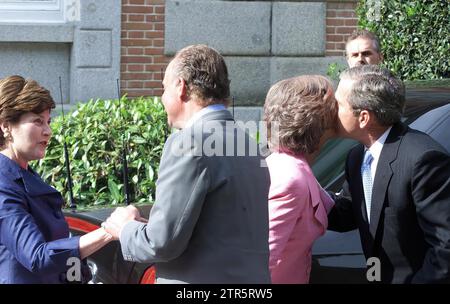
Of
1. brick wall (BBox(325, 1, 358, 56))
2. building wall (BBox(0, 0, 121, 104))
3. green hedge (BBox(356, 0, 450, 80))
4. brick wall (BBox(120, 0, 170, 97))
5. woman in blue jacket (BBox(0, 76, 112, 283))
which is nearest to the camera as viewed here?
woman in blue jacket (BBox(0, 76, 112, 283))

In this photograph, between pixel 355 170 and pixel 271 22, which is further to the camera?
pixel 271 22

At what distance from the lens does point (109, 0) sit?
9781mm

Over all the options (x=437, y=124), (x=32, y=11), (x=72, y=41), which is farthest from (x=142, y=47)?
(x=437, y=124)

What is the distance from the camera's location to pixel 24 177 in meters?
3.46

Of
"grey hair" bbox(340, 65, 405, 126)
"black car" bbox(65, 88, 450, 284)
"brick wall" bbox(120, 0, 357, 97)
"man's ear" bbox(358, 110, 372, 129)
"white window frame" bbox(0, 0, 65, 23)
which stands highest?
"white window frame" bbox(0, 0, 65, 23)

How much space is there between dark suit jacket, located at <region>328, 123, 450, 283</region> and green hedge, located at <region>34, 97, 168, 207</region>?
9.69 feet

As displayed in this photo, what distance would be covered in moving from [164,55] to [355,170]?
6645mm

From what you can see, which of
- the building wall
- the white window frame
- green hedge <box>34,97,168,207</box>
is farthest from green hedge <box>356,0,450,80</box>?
the white window frame

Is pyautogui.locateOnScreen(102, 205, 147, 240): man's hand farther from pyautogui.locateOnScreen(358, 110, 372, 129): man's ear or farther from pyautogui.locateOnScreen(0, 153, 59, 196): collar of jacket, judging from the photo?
pyautogui.locateOnScreen(358, 110, 372, 129): man's ear

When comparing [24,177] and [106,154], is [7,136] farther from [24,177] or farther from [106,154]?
[106,154]

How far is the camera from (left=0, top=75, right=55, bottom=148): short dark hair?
11.5 feet

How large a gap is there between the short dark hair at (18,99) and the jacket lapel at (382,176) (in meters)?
1.32
